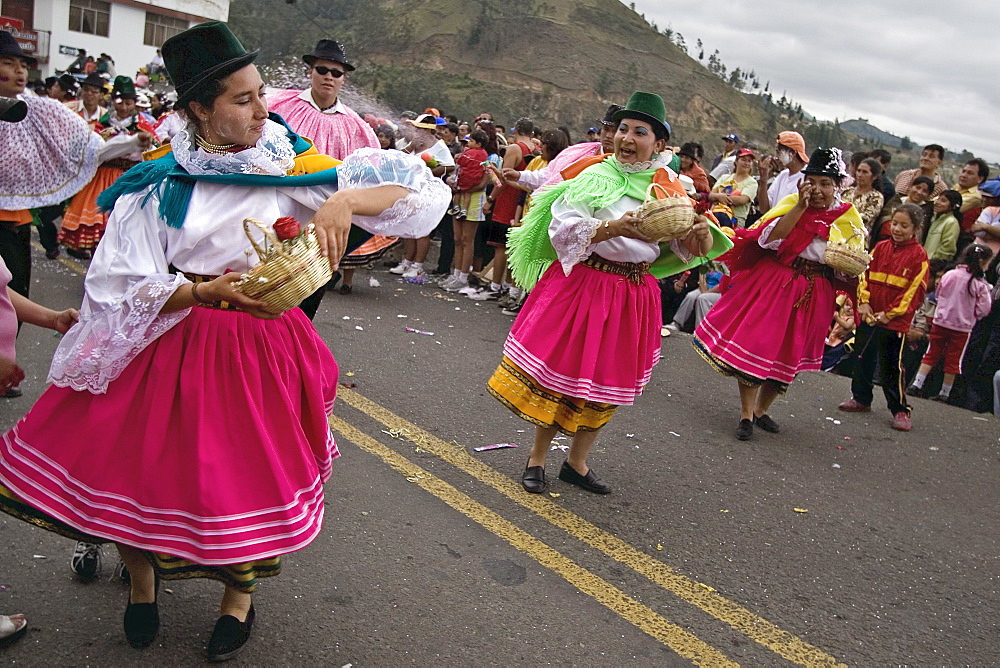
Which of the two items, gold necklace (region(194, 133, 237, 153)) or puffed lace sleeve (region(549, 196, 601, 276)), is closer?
gold necklace (region(194, 133, 237, 153))

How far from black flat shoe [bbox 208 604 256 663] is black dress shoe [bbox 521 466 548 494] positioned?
211 cm

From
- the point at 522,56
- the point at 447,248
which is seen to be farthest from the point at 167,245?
the point at 522,56

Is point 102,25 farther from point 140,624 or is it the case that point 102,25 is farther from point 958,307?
point 140,624

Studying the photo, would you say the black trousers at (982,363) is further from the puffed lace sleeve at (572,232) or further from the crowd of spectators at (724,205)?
the puffed lace sleeve at (572,232)

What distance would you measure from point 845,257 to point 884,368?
5.82 ft

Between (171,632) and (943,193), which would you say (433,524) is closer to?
(171,632)

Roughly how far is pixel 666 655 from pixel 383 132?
9.67m

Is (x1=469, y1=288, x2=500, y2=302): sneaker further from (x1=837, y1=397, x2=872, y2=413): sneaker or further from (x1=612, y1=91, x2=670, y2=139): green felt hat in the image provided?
(x1=612, y1=91, x2=670, y2=139): green felt hat

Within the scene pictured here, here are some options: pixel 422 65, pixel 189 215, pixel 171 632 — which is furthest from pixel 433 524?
pixel 422 65

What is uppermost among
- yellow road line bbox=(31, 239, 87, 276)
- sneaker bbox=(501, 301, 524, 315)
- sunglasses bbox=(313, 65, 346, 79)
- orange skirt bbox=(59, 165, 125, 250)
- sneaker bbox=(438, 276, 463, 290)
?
sunglasses bbox=(313, 65, 346, 79)

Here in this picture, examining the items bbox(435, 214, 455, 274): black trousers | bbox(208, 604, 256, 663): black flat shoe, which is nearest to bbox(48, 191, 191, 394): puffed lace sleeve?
bbox(208, 604, 256, 663): black flat shoe

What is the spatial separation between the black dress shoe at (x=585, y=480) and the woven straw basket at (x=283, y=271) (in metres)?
2.76

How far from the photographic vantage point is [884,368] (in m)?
7.54

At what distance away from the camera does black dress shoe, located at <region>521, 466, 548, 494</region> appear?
490 centimetres
